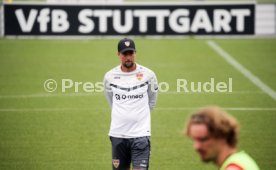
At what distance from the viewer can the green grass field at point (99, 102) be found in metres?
13.5

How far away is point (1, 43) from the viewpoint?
29141 mm

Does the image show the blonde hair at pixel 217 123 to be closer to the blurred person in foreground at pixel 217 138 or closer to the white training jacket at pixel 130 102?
the blurred person in foreground at pixel 217 138

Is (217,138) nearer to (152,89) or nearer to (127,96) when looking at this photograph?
(127,96)

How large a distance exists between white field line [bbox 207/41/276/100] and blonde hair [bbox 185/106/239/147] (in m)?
14.6

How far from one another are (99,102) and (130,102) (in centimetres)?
1011

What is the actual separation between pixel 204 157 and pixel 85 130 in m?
11.1

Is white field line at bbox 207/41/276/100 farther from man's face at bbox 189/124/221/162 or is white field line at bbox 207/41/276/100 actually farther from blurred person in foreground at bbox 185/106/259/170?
man's face at bbox 189/124/221/162

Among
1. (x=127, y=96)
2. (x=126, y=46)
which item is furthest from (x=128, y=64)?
(x=127, y=96)

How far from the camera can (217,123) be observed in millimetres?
4758

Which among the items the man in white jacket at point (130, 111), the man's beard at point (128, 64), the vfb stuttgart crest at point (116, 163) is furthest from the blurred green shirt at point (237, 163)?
the vfb stuttgart crest at point (116, 163)

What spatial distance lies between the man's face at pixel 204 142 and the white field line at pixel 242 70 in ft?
48.0

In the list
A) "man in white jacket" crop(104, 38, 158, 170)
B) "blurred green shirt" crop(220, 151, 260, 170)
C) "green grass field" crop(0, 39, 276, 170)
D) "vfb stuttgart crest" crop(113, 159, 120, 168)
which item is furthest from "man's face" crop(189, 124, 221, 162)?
"green grass field" crop(0, 39, 276, 170)

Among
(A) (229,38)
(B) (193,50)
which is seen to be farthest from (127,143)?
(A) (229,38)

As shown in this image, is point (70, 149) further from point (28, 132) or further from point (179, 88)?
point (179, 88)
